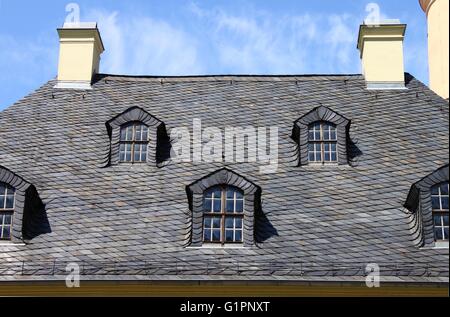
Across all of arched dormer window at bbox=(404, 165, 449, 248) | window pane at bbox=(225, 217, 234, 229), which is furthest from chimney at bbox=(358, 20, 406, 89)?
window pane at bbox=(225, 217, 234, 229)

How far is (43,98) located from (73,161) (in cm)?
325

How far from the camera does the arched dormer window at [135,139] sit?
2097cm

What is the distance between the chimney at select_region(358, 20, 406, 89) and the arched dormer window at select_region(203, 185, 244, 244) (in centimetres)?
676

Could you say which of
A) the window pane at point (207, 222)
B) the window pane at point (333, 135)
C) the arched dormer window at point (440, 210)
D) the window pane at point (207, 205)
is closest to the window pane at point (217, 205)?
the window pane at point (207, 205)

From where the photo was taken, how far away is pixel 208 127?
866 inches

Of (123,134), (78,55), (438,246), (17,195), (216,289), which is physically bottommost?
(216,289)

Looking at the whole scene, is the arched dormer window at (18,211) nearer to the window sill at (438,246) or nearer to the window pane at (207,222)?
the window pane at (207,222)

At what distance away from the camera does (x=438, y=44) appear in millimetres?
25109

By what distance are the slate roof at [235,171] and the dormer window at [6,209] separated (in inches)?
20.7

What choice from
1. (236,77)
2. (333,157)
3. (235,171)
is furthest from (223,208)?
(236,77)

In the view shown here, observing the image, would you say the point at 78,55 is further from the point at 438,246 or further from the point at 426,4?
the point at 438,246

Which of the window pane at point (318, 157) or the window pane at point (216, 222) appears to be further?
the window pane at point (318, 157)

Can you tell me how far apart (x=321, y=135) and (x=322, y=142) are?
18cm
